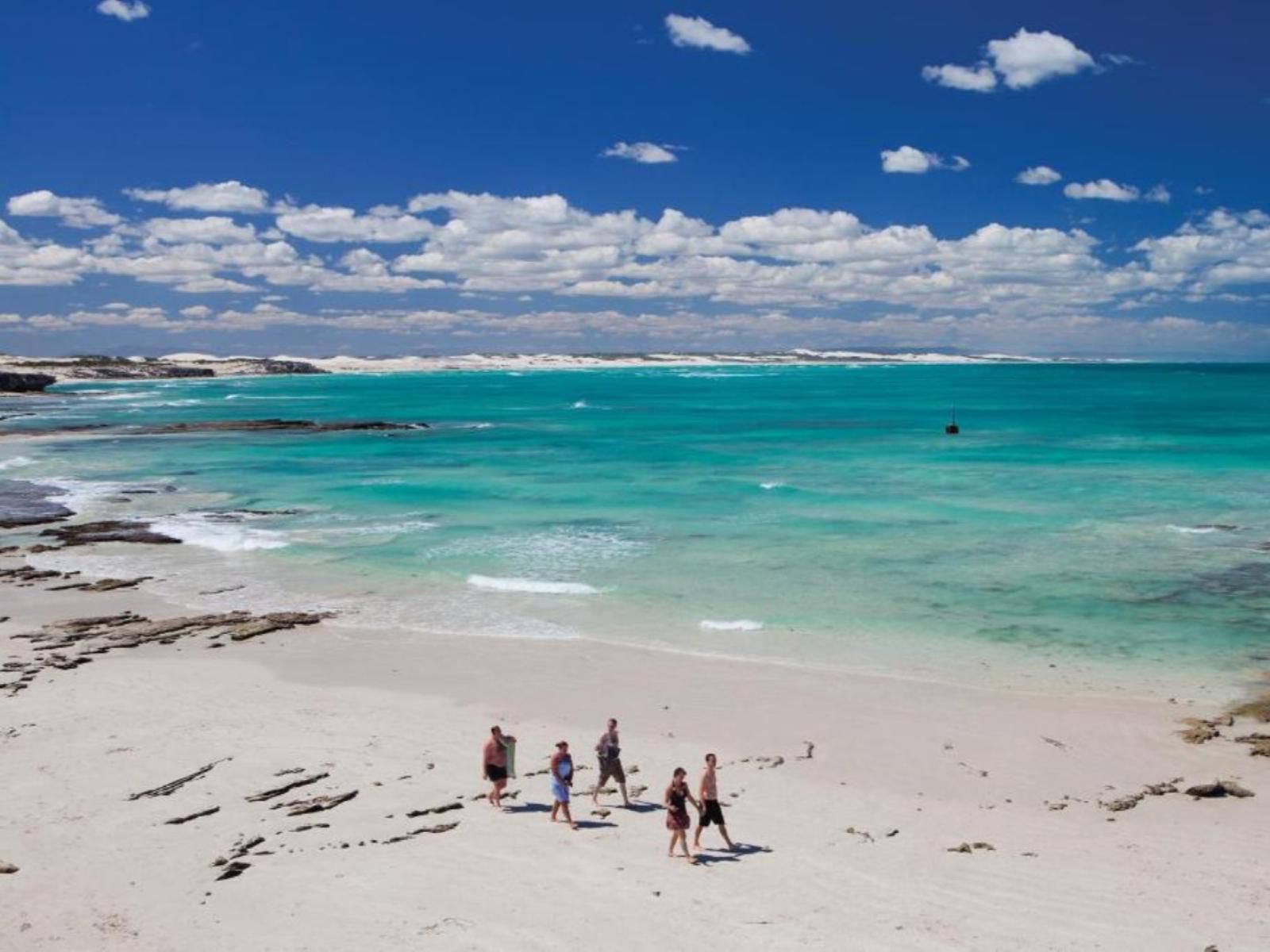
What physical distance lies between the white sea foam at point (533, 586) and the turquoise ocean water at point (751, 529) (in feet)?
0.46

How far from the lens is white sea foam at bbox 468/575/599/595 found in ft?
90.9

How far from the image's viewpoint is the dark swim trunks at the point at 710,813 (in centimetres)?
1262

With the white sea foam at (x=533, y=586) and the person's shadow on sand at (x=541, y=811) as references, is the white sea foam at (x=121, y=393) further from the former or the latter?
the person's shadow on sand at (x=541, y=811)

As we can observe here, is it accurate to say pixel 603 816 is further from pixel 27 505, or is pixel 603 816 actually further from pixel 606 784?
pixel 27 505

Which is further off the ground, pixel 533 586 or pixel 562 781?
pixel 562 781

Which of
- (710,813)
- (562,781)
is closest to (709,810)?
(710,813)

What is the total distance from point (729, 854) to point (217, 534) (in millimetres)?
28904

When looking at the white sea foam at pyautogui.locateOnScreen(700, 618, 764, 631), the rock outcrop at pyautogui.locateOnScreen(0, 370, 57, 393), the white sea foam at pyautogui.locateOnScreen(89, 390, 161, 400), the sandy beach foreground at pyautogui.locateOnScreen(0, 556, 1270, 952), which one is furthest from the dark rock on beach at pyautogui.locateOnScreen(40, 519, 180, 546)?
the rock outcrop at pyautogui.locateOnScreen(0, 370, 57, 393)

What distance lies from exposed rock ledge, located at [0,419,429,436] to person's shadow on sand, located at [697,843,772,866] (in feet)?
238

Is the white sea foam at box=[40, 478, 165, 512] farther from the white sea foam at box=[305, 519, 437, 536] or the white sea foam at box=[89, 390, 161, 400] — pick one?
the white sea foam at box=[89, 390, 161, 400]

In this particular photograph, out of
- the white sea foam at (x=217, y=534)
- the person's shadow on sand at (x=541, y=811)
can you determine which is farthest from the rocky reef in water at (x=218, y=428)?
the person's shadow on sand at (x=541, y=811)

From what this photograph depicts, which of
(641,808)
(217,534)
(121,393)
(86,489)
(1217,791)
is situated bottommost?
(641,808)

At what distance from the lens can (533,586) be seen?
2838cm

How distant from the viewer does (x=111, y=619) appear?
2431cm
